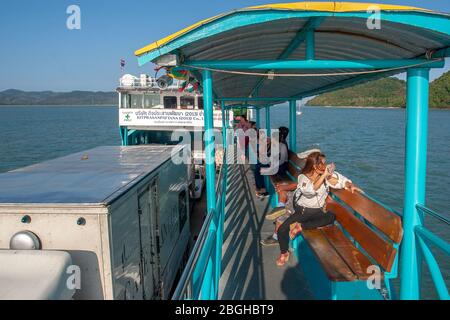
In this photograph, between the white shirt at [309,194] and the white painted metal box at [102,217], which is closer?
the white painted metal box at [102,217]

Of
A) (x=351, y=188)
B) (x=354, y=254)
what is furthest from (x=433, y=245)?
(x=351, y=188)

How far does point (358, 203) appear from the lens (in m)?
4.69

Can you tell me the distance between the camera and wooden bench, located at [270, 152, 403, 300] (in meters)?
3.64

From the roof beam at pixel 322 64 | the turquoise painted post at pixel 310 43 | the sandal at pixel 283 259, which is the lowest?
the sandal at pixel 283 259

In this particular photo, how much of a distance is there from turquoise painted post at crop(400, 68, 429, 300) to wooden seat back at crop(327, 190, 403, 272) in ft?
0.41

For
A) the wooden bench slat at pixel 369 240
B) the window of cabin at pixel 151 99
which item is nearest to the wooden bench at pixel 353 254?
the wooden bench slat at pixel 369 240

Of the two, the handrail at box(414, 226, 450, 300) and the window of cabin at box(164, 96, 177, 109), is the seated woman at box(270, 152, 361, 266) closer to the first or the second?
the handrail at box(414, 226, 450, 300)

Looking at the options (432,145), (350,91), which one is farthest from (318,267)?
(350,91)

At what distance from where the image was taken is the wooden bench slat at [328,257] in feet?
12.0

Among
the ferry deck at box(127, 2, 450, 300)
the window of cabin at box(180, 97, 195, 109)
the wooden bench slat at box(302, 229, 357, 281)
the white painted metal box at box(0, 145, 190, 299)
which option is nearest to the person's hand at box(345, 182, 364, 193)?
the ferry deck at box(127, 2, 450, 300)

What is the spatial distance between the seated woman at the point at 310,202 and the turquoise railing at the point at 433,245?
1.27 m

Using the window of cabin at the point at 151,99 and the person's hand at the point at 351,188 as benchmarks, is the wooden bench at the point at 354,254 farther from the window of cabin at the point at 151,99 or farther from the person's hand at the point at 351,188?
the window of cabin at the point at 151,99

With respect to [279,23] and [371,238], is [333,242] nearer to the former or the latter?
[371,238]

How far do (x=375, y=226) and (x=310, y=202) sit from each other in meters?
0.87
